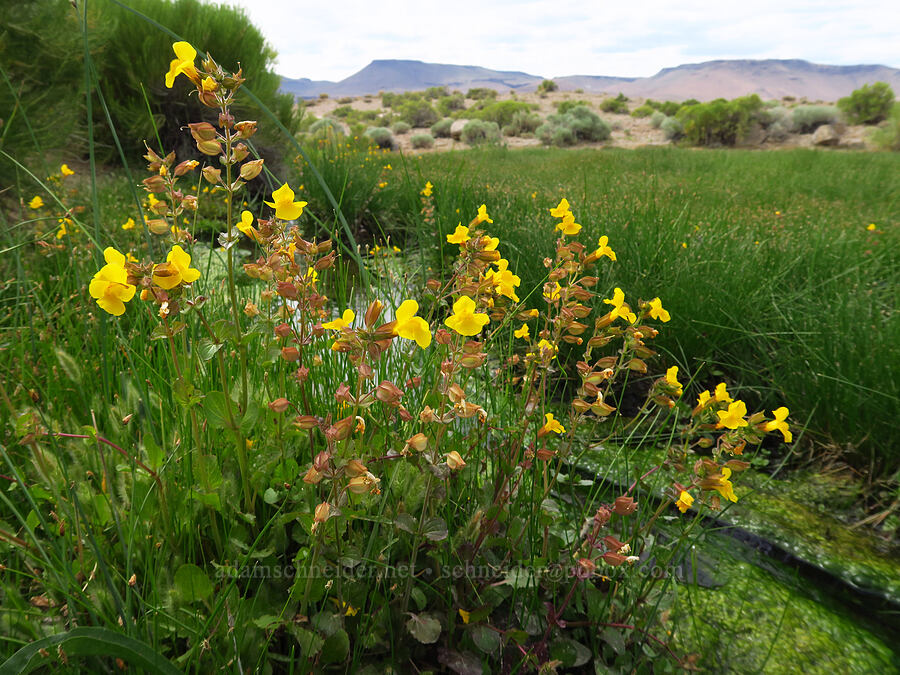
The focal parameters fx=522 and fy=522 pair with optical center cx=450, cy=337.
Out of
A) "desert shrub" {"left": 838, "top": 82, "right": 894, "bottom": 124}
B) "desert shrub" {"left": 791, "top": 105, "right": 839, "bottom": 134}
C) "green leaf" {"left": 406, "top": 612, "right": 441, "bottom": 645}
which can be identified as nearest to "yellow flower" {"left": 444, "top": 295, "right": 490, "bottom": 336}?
"green leaf" {"left": 406, "top": 612, "right": 441, "bottom": 645}

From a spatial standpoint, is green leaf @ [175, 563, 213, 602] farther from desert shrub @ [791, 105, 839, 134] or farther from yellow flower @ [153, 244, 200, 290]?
desert shrub @ [791, 105, 839, 134]

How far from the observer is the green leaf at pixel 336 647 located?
85 centimetres

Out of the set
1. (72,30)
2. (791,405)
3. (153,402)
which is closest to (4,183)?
(72,30)

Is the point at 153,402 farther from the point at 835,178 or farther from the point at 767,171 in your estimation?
the point at 767,171

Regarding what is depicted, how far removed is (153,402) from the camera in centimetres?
128

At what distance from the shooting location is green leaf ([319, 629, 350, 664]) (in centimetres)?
85

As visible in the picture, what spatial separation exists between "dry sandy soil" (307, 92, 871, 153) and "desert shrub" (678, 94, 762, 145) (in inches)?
30.2

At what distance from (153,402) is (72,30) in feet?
11.0

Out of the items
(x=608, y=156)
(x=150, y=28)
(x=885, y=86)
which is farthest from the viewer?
(x=885, y=86)

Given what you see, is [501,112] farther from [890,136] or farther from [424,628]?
[424,628]

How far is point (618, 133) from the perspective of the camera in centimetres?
2500

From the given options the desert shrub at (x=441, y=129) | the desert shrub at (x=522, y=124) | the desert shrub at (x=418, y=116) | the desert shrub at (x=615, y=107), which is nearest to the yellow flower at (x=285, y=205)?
the desert shrub at (x=522, y=124)

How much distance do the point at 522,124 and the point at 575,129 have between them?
3832 mm

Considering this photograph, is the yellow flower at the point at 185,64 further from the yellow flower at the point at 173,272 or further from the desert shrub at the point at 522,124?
the desert shrub at the point at 522,124
